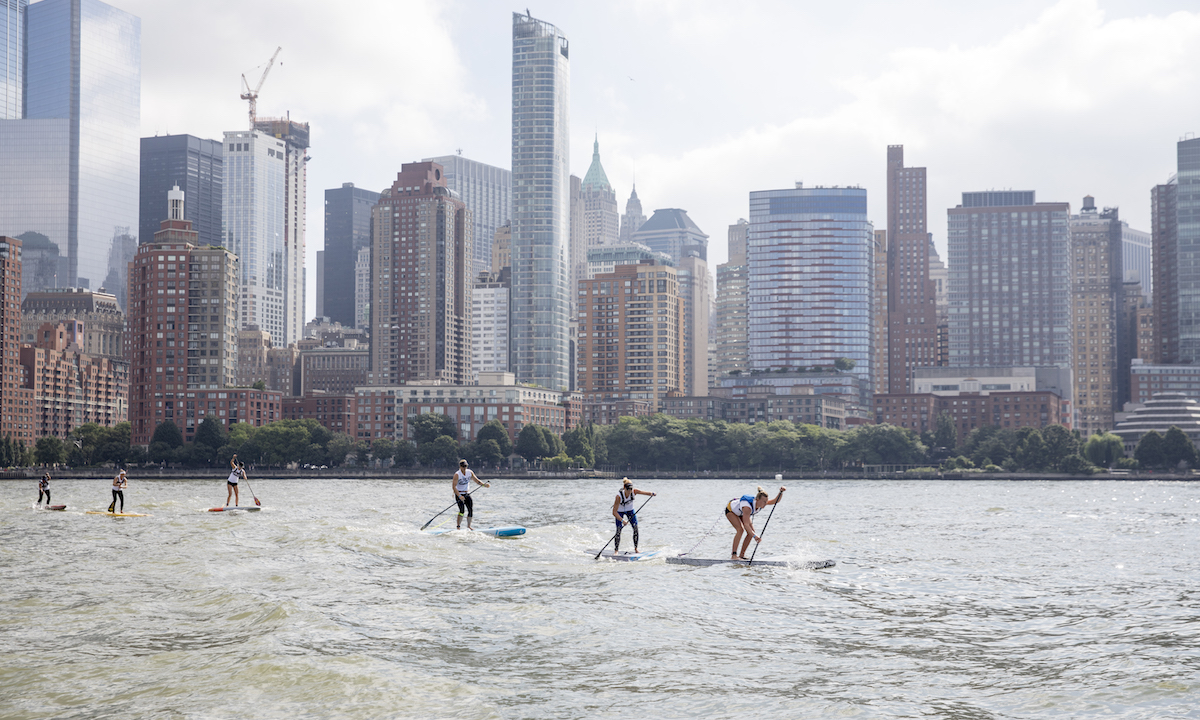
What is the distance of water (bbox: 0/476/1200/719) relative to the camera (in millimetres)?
18984

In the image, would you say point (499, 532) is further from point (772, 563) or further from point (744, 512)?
point (772, 563)

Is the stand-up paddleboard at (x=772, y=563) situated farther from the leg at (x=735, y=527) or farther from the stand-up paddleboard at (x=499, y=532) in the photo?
the stand-up paddleboard at (x=499, y=532)

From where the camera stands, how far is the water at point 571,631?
18984mm

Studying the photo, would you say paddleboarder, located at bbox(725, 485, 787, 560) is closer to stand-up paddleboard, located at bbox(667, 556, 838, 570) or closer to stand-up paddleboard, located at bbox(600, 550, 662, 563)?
stand-up paddleboard, located at bbox(667, 556, 838, 570)

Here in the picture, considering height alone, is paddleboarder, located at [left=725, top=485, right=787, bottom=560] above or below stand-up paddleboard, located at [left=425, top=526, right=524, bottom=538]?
above

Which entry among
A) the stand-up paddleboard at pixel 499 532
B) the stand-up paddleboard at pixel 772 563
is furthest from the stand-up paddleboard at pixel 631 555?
the stand-up paddleboard at pixel 499 532

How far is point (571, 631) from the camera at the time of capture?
24891 mm

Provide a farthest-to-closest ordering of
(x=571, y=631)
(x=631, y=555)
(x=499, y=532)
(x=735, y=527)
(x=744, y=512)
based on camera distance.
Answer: (x=499, y=532), (x=631, y=555), (x=735, y=527), (x=744, y=512), (x=571, y=631)

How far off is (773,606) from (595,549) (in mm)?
14916

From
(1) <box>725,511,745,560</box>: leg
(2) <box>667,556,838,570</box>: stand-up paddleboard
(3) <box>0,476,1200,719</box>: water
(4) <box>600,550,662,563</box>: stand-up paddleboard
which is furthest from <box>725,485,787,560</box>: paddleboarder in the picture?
(4) <box>600,550,662,563</box>: stand-up paddleboard

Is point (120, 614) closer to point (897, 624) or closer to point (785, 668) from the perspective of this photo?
point (785, 668)

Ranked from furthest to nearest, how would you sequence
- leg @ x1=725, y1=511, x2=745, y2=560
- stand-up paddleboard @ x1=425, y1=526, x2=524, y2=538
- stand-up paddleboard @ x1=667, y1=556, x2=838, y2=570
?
stand-up paddleboard @ x1=425, y1=526, x2=524, y2=538 → leg @ x1=725, y1=511, x2=745, y2=560 → stand-up paddleboard @ x1=667, y1=556, x2=838, y2=570

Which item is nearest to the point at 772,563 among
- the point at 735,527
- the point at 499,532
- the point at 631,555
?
the point at 735,527

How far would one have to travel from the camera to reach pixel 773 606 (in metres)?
28.5
